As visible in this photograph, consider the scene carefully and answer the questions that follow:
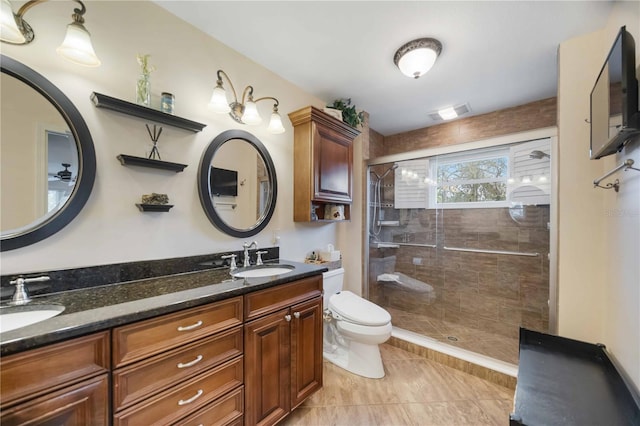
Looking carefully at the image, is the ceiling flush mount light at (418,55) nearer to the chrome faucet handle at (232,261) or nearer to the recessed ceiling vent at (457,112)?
the recessed ceiling vent at (457,112)

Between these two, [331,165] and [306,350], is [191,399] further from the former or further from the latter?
[331,165]

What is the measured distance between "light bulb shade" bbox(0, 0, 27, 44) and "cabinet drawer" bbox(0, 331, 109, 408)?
3.76 feet

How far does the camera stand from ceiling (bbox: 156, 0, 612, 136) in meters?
1.40

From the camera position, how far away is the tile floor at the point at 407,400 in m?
1.51

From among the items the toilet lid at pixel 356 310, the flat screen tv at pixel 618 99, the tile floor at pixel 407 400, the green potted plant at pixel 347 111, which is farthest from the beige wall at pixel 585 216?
the green potted plant at pixel 347 111

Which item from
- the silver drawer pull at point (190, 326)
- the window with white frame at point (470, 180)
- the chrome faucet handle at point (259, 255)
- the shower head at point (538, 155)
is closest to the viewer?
the silver drawer pull at point (190, 326)

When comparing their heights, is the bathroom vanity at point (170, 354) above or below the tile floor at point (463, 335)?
above

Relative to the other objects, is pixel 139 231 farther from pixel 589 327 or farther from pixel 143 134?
pixel 589 327

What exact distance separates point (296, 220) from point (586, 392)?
1.86m

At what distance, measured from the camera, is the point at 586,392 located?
39.8 inches

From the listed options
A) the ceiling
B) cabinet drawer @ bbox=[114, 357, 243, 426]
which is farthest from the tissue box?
the ceiling

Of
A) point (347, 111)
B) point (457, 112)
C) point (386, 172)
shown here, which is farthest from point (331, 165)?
point (457, 112)

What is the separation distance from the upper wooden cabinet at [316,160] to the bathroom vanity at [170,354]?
72cm

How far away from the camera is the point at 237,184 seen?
5.82 feet
